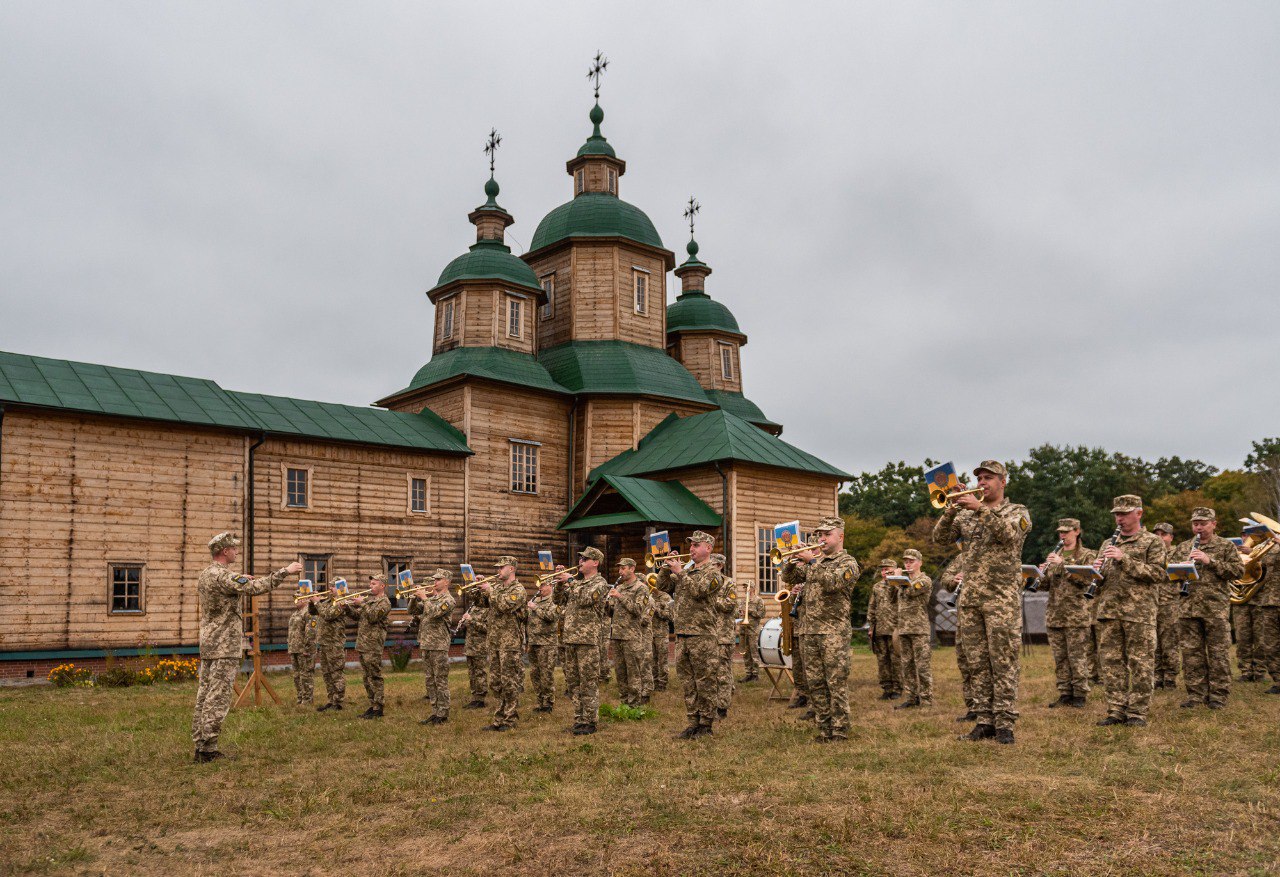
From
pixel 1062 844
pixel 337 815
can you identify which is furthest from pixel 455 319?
pixel 1062 844

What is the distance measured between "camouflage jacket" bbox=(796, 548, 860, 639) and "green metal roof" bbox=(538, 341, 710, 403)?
20968mm

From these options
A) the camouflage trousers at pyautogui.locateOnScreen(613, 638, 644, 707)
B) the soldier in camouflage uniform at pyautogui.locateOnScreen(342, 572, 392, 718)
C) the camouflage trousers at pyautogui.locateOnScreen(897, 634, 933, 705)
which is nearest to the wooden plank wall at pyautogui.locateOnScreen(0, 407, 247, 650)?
the soldier in camouflage uniform at pyautogui.locateOnScreen(342, 572, 392, 718)

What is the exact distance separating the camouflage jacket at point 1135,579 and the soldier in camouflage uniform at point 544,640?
6799mm

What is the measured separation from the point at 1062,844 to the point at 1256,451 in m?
63.2

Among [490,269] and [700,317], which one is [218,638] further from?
[700,317]

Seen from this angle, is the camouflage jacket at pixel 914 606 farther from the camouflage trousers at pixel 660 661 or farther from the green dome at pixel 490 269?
the green dome at pixel 490 269

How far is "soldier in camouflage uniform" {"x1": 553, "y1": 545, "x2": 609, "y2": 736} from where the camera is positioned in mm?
11367

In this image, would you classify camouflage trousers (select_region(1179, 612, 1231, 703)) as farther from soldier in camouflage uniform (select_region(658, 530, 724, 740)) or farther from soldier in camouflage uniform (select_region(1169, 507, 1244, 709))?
soldier in camouflage uniform (select_region(658, 530, 724, 740))

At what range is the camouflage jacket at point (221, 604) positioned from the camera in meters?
9.99

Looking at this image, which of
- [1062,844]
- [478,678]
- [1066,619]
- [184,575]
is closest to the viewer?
[1062,844]

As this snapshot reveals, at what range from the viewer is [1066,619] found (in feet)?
39.2

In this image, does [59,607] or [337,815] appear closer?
[337,815]

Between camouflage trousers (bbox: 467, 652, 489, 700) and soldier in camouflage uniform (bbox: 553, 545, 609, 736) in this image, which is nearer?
soldier in camouflage uniform (bbox: 553, 545, 609, 736)

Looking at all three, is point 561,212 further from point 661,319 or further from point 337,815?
point 337,815
